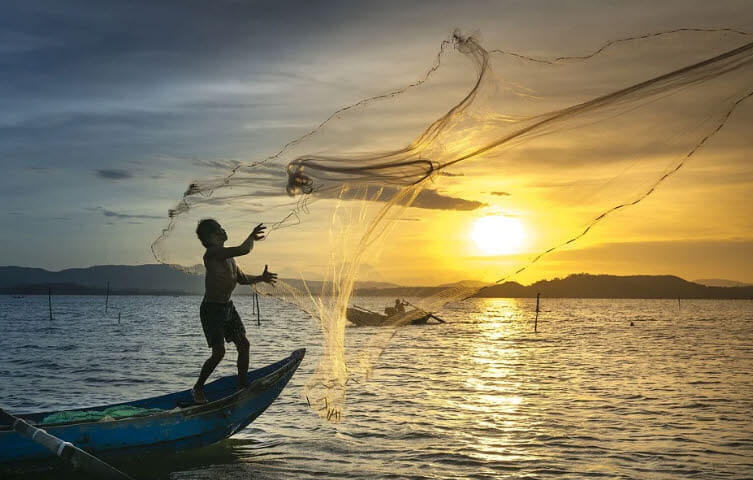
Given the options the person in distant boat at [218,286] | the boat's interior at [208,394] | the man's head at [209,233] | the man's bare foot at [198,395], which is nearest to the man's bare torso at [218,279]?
the person in distant boat at [218,286]

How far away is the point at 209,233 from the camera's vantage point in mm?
9703

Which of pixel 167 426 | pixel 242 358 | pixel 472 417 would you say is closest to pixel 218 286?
pixel 242 358

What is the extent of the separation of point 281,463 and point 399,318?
3.24 meters

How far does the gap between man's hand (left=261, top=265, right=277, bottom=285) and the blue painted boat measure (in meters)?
1.94

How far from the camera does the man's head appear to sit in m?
9.71

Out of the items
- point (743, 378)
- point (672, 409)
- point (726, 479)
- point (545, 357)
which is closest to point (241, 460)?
point (726, 479)

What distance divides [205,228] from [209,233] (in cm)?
8

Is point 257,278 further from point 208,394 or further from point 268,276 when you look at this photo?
point 208,394

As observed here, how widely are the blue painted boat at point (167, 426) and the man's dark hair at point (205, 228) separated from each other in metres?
2.44

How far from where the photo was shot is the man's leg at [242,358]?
10.2 metres

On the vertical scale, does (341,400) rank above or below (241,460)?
above

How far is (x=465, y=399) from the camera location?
18.7 meters

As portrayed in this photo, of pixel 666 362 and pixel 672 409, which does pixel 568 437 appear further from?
pixel 666 362

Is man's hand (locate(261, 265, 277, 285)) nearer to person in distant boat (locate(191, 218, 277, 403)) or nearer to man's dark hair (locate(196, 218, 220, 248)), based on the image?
person in distant boat (locate(191, 218, 277, 403))
